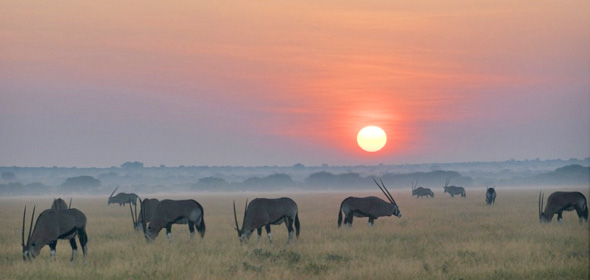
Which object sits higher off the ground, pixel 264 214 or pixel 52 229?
pixel 264 214

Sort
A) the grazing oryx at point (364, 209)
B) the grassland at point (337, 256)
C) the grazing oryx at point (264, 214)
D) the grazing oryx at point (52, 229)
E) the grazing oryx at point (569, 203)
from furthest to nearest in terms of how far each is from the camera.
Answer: the grazing oryx at point (569, 203), the grazing oryx at point (364, 209), the grazing oryx at point (264, 214), the grazing oryx at point (52, 229), the grassland at point (337, 256)

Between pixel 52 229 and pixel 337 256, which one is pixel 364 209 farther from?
pixel 52 229

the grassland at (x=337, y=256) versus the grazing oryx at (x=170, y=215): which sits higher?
the grazing oryx at (x=170, y=215)

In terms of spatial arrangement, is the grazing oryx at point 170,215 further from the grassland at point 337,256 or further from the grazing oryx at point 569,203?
the grazing oryx at point 569,203

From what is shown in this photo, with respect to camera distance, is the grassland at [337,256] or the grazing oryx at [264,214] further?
the grazing oryx at [264,214]

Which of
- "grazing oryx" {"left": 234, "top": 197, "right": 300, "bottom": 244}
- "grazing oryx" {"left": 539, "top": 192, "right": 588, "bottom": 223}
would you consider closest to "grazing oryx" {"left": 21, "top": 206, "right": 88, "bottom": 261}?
"grazing oryx" {"left": 234, "top": 197, "right": 300, "bottom": 244}

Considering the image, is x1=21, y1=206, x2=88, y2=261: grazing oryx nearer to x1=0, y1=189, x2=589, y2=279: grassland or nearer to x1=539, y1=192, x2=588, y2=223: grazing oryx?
x1=0, y1=189, x2=589, y2=279: grassland

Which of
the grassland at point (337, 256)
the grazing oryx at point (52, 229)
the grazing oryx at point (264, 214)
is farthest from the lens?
the grazing oryx at point (264, 214)

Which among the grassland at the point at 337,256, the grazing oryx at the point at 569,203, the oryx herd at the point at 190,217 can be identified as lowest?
the grassland at the point at 337,256

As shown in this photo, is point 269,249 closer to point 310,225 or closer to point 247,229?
point 247,229

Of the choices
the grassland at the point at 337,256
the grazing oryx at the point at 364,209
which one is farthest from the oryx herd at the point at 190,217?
the grassland at the point at 337,256

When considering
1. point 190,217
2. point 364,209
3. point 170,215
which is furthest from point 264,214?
point 364,209

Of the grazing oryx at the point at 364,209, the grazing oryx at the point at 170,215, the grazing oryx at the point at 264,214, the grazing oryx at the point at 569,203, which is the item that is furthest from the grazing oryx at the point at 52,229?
the grazing oryx at the point at 569,203

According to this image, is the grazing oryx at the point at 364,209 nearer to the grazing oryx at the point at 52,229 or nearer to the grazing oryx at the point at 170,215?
the grazing oryx at the point at 170,215
